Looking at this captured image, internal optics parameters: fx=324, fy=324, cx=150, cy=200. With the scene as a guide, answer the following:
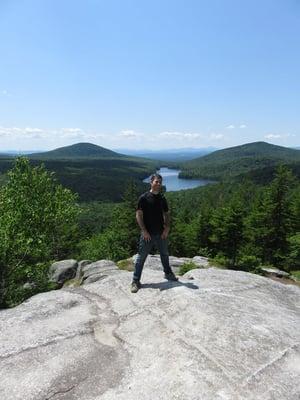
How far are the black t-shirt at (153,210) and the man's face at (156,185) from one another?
0.77 ft

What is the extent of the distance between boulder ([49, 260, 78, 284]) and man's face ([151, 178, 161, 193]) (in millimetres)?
18870

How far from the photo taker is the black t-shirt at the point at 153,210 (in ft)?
37.0

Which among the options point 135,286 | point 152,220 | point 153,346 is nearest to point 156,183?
point 152,220

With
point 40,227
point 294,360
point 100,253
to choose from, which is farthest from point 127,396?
point 100,253

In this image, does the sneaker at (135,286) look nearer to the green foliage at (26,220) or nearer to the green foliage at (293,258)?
the green foliage at (26,220)

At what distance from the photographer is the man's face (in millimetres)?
10914

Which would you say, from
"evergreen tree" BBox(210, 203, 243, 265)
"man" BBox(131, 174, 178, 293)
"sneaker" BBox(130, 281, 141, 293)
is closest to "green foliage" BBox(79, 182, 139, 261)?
"evergreen tree" BBox(210, 203, 243, 265)

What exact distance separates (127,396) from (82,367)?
1.52 m

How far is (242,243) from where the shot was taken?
4438cm

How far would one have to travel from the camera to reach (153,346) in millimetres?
8180

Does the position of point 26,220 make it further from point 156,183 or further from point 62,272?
point 156,183

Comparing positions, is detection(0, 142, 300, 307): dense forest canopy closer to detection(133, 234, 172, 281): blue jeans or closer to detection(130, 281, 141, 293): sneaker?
detection(130, 281, 141, 293): sneaker

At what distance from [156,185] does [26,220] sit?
56.3ft

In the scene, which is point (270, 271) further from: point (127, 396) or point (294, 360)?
point (127, 396)
